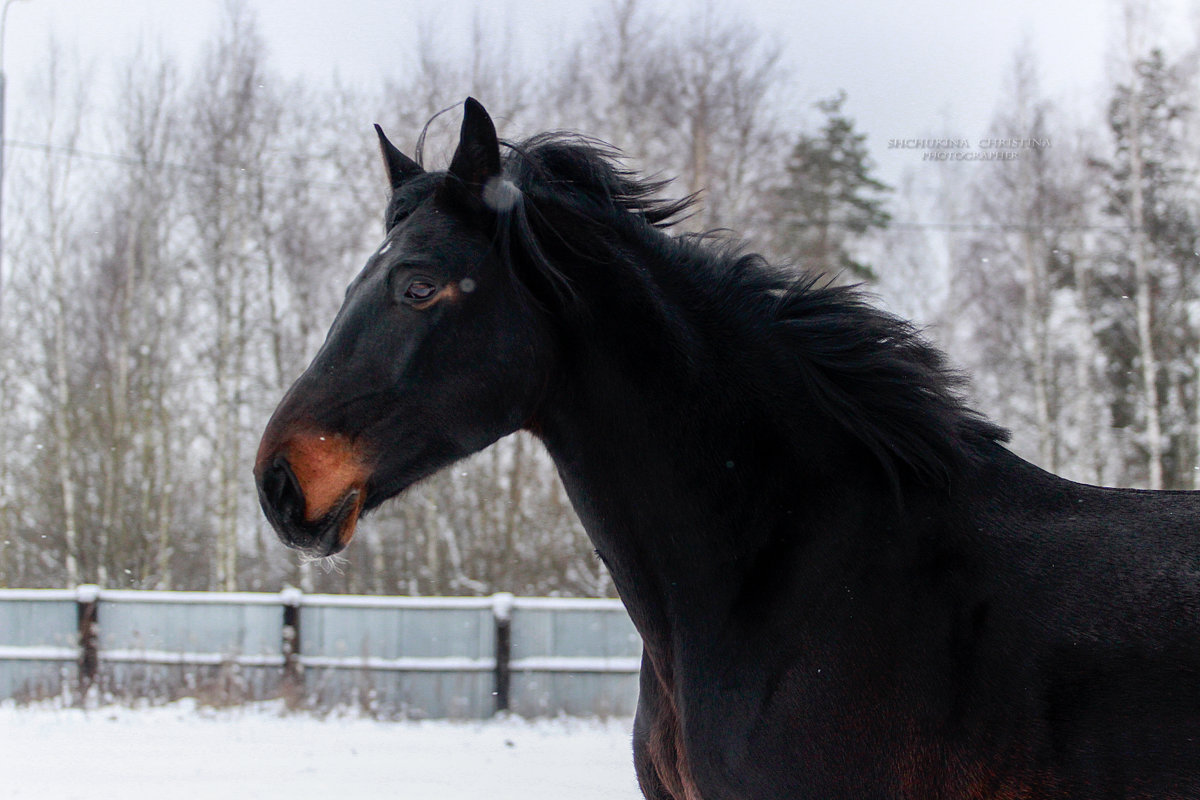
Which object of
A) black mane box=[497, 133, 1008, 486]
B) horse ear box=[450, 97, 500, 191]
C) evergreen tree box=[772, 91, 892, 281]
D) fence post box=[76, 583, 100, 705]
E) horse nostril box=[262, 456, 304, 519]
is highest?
evergreen tree box=[772, 91, 892, 281]

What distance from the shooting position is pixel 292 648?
889 cm

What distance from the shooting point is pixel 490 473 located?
1218 cm

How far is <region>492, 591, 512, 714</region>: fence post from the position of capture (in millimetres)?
Answer: 8766

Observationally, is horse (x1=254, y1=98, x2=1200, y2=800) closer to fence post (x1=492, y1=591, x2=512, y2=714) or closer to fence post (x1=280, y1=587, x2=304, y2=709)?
fence post (x1=492, y1=591, x2=512, y2=714)

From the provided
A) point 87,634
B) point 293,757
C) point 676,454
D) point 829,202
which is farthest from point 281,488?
point 829,202

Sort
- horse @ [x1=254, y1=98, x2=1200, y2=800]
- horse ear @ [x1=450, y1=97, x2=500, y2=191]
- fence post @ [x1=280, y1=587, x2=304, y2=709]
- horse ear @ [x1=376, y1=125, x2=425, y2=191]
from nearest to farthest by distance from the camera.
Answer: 1. horse @ [x1=254, y1=98, x2=1200, y2=800]
2. horse ear @ [x1=450, y1=97, x2=500, y2=191]
3. horse ear @ [x1=376, y1=125, x2=425, y2=191]
4. fence post @ [x1=280, y1=587, x2=304, y2=709]

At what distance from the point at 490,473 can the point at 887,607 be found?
35.0 ft

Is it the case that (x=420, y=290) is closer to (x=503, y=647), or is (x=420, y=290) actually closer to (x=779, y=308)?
(x=779, y=308)

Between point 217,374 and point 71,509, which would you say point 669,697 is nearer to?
point 217,374

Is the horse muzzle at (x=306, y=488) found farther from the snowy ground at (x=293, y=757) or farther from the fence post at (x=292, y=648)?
the fence post at (x=292, y=648)

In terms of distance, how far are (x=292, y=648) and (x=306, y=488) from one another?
25.8 feet

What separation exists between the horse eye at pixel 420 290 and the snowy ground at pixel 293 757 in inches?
168

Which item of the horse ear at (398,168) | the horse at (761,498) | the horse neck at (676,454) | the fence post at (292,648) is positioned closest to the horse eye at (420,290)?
the horse at (761,498)

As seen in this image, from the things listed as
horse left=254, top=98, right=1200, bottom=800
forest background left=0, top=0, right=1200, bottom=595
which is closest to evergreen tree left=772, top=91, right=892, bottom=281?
forest background left=0, top=0, right=1200, bottom=595
